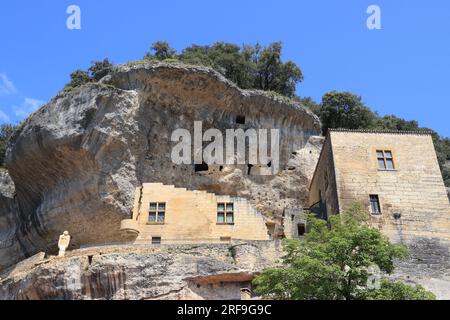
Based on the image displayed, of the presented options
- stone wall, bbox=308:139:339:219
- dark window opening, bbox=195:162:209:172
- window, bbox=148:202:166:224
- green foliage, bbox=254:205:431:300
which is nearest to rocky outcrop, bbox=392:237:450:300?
stone wall, bbox=308:139:339:219

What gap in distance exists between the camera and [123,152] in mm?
32344

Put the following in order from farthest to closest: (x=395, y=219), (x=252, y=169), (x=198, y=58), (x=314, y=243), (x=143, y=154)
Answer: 1. (x=198, y=58)
2. (x=252, y=169)
3. (x=143, y=154)
4. (x=395, y=219)
5. (x=314, y=243)

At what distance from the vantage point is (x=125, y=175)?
32094mm

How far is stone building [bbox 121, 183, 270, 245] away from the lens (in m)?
29.2

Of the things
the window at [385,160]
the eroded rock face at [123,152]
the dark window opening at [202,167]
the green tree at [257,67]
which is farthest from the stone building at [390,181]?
the green tree at [257,67]

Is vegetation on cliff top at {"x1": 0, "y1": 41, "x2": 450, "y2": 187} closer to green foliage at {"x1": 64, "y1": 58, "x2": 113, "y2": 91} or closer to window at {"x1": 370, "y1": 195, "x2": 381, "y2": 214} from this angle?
green foliage at {"x1": 64, "y1": 58, "x2": 113, "y2": 91}

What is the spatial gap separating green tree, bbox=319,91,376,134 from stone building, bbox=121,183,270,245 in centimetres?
2095

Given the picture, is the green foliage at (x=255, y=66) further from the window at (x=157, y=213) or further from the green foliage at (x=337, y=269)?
the green foliage at (x=337, y=269)

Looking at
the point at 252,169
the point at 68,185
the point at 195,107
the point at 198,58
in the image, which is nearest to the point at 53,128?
the point at 68,185

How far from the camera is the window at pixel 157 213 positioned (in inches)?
1178

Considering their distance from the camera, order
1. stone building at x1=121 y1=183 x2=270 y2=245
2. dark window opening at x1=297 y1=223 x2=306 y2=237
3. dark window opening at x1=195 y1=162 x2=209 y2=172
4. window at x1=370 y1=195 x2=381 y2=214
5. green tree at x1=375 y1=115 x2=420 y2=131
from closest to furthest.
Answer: window at x1=370 y1=195 x2=381 y2=214
stone building at x1=121 y1=183 x2=270 y2=245
dark window opening at x1=297 y1=223 x2=306 y2=237
dark window opening at x1=195 y1=162 x2=209 y2=172
green tree at x1=375 y1=115 x2=420 y2=131

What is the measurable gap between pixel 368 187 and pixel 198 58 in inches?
898
